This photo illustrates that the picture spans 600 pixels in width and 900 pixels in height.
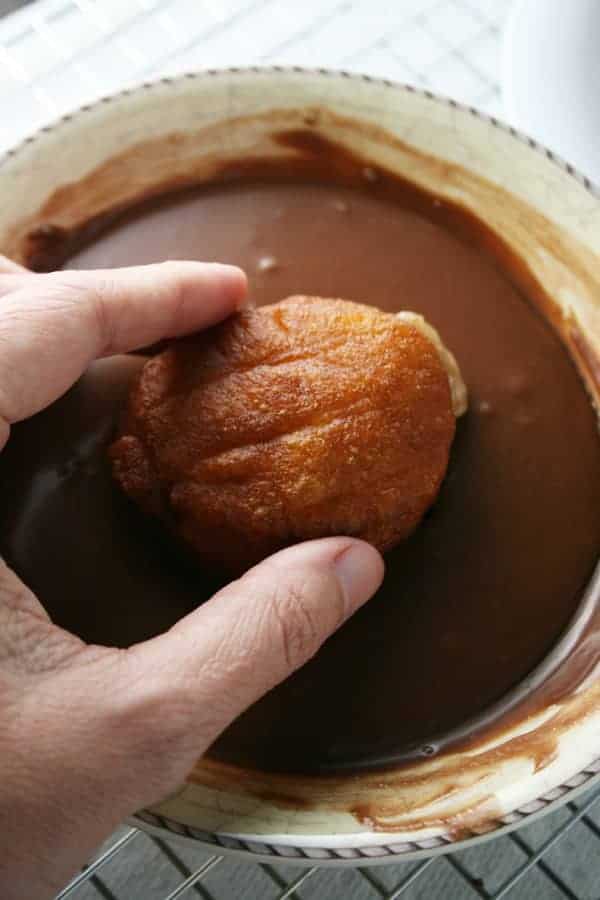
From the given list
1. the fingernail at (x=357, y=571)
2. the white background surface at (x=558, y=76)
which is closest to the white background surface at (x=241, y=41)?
the white background surface at (x=558, y=76)

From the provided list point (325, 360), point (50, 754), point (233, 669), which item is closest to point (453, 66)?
point (325, 360)

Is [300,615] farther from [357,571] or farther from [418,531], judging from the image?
[418,531]

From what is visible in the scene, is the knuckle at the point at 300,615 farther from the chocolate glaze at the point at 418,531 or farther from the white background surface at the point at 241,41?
the white background surface at the point at 241,41

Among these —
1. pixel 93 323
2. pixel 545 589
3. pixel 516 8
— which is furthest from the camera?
pixel 516 8

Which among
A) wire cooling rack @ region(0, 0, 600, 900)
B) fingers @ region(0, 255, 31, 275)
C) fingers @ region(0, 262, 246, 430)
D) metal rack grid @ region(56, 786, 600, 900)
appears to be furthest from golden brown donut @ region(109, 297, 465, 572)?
wire cooling rack @ region(0, 0, 600, 900)

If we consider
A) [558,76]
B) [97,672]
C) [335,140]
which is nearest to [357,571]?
[97,672]

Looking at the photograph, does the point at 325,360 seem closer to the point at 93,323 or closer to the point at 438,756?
the point at 93,323

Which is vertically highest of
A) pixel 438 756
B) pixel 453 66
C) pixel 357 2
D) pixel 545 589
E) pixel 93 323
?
pixel 357 2
